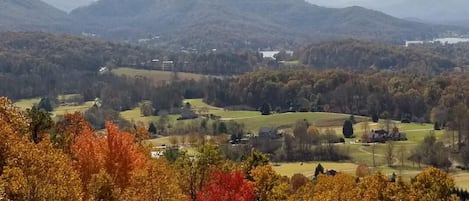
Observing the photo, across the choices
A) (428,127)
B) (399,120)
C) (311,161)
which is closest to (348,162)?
(311,161)

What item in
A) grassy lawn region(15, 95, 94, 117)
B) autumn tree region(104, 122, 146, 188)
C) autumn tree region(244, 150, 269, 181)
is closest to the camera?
autumn tree region(104, 122, 146, 188)

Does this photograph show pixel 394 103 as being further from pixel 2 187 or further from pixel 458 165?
pixel 2 187

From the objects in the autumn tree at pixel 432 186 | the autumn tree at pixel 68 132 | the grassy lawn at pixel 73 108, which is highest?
the autumn tree at pixel 68 132

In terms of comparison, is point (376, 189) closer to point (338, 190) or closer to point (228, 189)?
point (338, 190)

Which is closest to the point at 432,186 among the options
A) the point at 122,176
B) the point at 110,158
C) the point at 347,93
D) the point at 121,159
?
the point at 122,176

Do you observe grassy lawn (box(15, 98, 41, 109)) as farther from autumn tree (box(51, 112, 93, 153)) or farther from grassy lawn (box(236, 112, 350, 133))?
autumn tree (box(51, 112, 93, 153))

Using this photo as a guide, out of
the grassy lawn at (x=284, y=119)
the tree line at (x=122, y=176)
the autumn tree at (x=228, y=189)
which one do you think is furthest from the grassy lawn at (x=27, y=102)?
the autumn tree at (x=228, y=189)

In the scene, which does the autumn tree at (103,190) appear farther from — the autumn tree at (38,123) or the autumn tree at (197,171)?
the autumn tree at (197,171)

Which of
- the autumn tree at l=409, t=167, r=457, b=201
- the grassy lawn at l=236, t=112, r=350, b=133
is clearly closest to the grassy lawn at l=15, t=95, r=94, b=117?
the grassy lawn at l=236, t=112, r=350, b=133
